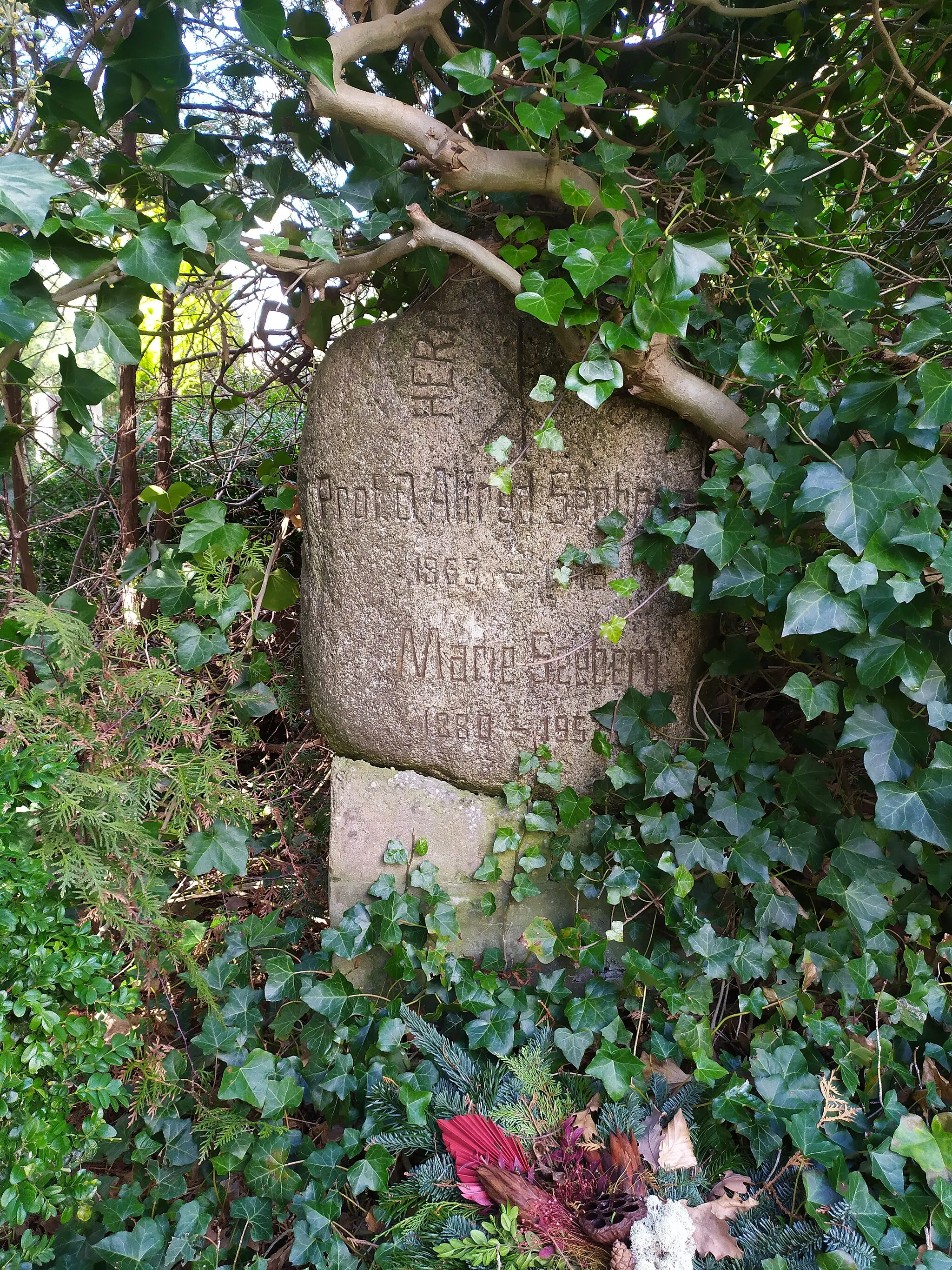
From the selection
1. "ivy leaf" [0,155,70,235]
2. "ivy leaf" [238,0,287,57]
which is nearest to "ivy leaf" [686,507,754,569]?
"ivy leaf" [238,0,287,57]

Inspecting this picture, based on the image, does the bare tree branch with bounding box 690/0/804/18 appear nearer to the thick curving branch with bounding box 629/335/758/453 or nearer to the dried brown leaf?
the thick curving branch with bounding box 629/335/758/453

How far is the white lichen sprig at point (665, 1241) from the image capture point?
4.23 feet

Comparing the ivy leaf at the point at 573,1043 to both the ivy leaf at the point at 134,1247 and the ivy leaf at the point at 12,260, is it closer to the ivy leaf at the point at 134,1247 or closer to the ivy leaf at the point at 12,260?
the ivy leaf at the point at 134,1247

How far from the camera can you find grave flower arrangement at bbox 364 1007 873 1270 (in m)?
1.36

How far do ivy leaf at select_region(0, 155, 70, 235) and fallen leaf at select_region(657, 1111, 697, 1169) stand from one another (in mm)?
1966

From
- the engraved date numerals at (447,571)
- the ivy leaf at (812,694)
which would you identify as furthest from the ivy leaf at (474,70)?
the ivy leaf at (812,694)

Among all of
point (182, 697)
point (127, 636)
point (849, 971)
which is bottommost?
point (849, 971)

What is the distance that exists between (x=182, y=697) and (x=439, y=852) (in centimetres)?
77

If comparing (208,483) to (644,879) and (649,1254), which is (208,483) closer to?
(644,879)

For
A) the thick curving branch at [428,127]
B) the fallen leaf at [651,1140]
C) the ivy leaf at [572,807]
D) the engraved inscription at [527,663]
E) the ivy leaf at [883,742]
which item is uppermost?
the thick curving branch at [428,127]

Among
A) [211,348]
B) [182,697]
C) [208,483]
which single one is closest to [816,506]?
[182,697]

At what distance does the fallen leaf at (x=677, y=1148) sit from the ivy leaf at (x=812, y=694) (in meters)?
0.87

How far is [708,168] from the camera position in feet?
6.46

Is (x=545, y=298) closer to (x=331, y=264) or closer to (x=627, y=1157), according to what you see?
(x=331, y=264)
